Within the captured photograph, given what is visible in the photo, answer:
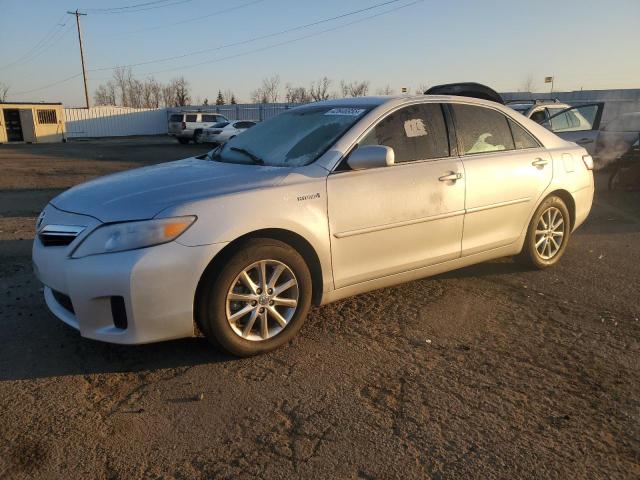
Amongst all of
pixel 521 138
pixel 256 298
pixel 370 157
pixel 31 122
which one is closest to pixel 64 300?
pixel 256 298

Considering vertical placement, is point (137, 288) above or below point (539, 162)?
below

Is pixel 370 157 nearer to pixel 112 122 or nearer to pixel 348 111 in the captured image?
pixel 348 111

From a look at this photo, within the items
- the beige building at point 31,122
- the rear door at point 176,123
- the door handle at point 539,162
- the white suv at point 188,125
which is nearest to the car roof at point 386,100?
the door handle at point 539,162

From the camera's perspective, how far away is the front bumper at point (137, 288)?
2.64 meters

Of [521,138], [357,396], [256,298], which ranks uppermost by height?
[521,138]

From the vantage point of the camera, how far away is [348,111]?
12.3 ft

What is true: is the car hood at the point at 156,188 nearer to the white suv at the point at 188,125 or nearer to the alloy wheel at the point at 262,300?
the alloy wheel at the point at 262,300

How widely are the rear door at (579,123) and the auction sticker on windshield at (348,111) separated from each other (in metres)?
7.30

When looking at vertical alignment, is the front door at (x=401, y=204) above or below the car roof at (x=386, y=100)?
below

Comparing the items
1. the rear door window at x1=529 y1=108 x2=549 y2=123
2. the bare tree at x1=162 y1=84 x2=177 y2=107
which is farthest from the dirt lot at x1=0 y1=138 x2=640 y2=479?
the bare tree at x1=162 y1=84 x2=177 y2=107

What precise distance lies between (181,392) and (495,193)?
9.54ft

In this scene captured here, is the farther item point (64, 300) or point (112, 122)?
point (112, 122)

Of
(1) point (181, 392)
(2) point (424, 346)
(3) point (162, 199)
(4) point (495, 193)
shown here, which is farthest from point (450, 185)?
(1) point (181, 392)

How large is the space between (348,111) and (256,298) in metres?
1.66
